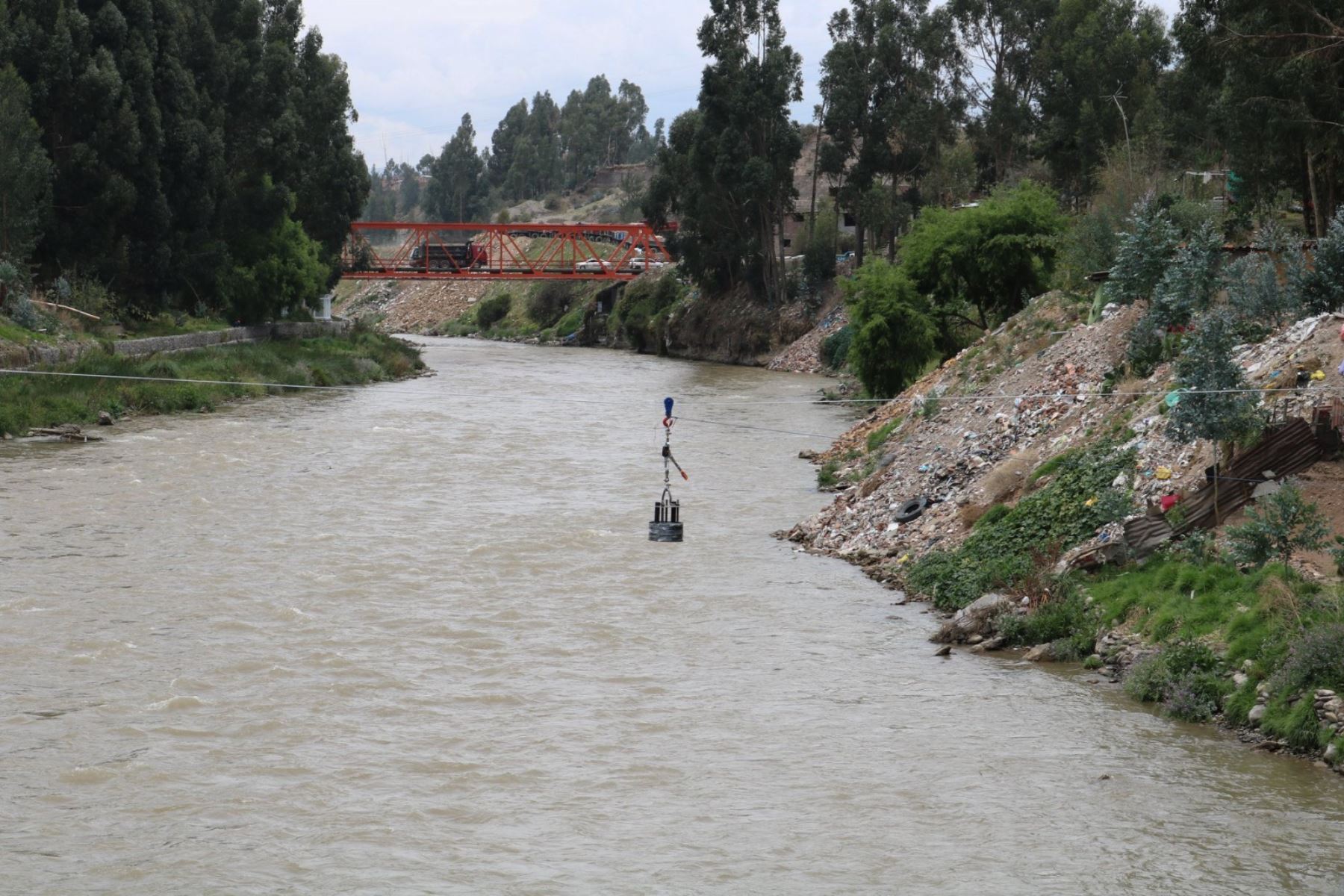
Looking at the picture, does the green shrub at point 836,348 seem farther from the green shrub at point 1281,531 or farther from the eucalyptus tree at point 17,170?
the green shrub at point 1281,531

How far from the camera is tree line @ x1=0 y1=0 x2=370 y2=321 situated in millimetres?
50125

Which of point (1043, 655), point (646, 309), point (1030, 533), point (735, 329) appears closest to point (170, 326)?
point (735, 329)

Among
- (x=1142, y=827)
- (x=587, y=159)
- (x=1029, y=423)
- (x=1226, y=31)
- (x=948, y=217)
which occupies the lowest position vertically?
(x=1142, y=827)

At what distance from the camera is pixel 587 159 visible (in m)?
193

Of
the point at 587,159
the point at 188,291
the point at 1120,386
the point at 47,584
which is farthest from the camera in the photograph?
the point at 587,159

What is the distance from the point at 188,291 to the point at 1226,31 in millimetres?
42646

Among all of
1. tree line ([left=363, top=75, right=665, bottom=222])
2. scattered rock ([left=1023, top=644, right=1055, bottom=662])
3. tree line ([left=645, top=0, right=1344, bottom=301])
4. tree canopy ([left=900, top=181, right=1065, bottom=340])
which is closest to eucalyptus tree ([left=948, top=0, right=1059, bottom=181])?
tree line ([left=645, top=0, right=1344, bottom=301])

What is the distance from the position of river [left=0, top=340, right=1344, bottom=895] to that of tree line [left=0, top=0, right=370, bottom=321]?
23840mm

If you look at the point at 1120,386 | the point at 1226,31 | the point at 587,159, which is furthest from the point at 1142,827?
the point at 587,159

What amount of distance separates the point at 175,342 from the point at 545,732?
40065mm

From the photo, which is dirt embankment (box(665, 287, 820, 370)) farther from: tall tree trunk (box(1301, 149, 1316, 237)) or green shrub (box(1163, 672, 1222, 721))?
green shrub (box(1163, 672, 1222, 721))

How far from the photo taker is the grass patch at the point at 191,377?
40125mm

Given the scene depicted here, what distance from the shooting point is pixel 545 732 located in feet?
56.4

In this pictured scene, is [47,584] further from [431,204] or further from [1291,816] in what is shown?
[431,204]
